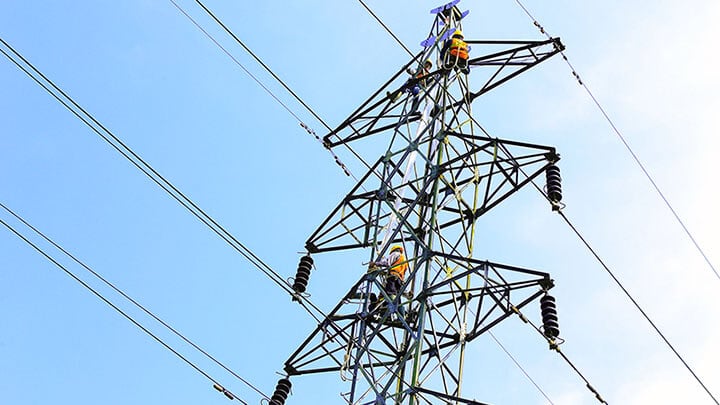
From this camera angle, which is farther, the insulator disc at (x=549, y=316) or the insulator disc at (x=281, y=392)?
the insulator disc at (x=281, y=392)

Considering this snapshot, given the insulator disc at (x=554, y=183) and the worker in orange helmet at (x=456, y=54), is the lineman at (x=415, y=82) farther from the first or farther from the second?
the insulator disc at (x=554, y=183)

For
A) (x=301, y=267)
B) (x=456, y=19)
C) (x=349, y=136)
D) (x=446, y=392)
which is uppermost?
(x=456, y=19)

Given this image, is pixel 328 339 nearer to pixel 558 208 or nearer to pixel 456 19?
pixel 558 208

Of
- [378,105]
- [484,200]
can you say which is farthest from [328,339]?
[378,105]

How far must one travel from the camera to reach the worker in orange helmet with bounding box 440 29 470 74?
1868 centimetres

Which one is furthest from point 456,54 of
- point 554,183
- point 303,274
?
point 303,274

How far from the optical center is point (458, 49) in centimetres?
1889

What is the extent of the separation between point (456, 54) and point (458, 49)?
16 cm

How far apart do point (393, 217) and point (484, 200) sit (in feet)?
5.00

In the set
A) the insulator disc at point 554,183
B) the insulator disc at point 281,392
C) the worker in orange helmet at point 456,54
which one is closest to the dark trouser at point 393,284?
the insulator disc at point 281,392

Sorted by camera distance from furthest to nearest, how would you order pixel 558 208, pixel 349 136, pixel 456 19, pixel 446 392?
pixel 456 19 → pixel 349 136 → pixel 558 208 → pixel 446 392

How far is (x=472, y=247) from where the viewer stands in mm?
16469

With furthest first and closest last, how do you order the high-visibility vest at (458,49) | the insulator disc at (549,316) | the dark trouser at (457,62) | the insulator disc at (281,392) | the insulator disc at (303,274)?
the high-visibility vest at (458,49)
the dark trouser at (457,62)
the insulator disc at (303,274)
the insulator disc at (281,392)
the insulator disc at (549,316)

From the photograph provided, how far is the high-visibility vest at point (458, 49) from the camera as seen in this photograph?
1883cm
